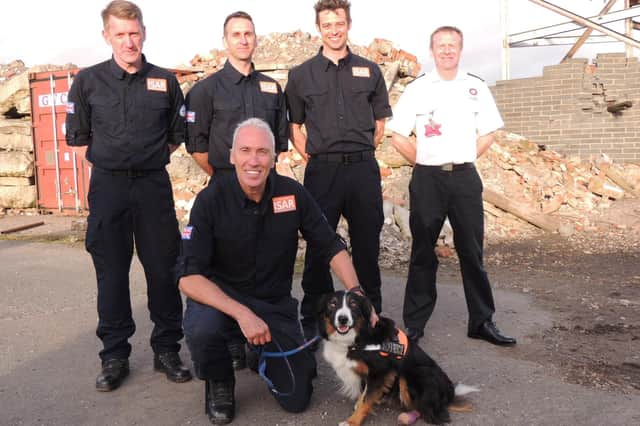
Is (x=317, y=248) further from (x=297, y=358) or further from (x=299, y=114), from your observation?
(x=299, y=114)

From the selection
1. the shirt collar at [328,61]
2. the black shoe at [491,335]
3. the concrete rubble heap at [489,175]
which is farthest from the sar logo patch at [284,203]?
the concrete rubble heap at [489,175]

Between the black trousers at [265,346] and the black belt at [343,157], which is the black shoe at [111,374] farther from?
the black belt at [343,157]

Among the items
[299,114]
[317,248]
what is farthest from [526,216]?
[317,248]

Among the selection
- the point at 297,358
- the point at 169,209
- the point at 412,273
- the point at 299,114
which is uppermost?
the point at 299,114

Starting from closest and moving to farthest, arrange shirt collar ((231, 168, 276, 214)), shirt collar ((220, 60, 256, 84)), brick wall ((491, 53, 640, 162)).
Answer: shirt collar ((231, 168, 276, 214)) < shirt collar ((220, 60, 256, 84)) < brick wall ((491, 53, 640, 162))

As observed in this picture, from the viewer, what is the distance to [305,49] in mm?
13602

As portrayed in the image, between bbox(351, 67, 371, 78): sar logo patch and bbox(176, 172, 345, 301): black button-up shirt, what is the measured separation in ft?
4.71

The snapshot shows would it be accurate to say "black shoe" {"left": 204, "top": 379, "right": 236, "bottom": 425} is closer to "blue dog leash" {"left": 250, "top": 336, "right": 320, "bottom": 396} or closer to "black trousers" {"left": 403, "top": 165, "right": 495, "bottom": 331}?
"blue dog leash" {"left": 250, "top": 336, "right": 320, "bottom": 396}

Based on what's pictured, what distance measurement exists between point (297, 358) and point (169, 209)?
4.49ft

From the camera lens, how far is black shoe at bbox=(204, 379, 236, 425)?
10.3ft

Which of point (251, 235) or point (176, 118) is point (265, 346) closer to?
point (251, 235)

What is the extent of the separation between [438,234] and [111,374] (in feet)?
8.57

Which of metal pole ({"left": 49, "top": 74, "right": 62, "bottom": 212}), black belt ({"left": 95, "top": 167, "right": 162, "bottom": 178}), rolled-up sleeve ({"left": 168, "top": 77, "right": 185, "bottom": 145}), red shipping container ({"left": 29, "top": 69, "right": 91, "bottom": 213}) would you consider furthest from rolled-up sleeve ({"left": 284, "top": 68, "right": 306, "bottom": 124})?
metal pole ({"left": 49, "top": 74, "right": 62, "bottom": 212})

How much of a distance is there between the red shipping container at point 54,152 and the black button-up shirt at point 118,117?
9383 mm
